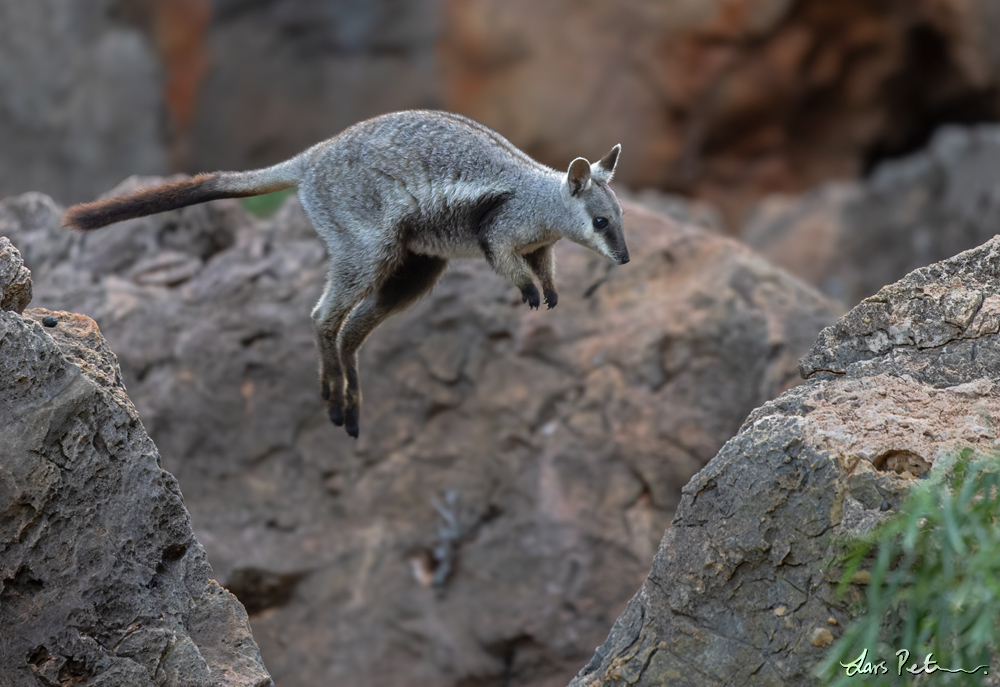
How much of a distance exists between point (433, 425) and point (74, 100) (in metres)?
8.81

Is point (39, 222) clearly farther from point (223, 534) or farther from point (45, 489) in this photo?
point (45, 489)

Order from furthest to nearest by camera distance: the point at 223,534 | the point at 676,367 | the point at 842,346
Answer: the point at 676,367 → the point at 223,534 → the point at 842,346

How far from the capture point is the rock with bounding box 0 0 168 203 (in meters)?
12.7

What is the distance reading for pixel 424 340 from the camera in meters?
7.03

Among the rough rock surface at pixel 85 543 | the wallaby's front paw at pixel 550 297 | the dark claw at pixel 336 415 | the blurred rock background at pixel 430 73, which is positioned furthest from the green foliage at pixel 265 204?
the blurred rock background at pixel 430 73

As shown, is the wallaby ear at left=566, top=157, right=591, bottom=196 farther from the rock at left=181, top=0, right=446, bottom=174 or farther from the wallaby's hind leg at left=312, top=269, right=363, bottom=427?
the rock at left=181, top=0, right=446, bottom=174

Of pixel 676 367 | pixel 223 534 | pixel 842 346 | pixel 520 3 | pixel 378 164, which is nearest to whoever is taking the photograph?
pixel 842 346

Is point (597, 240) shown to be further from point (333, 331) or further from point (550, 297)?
point (333, 331)

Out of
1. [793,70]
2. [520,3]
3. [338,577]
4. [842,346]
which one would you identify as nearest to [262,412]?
[338,577]

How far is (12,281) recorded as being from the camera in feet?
12.3

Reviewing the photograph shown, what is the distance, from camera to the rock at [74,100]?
41.7 ft

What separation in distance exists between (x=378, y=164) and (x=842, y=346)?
2390 mm

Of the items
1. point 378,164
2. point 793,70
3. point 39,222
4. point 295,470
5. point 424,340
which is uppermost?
point 793,70

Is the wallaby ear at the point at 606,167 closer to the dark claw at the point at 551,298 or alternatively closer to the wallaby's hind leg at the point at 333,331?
the dark claw at the point at 551,298
